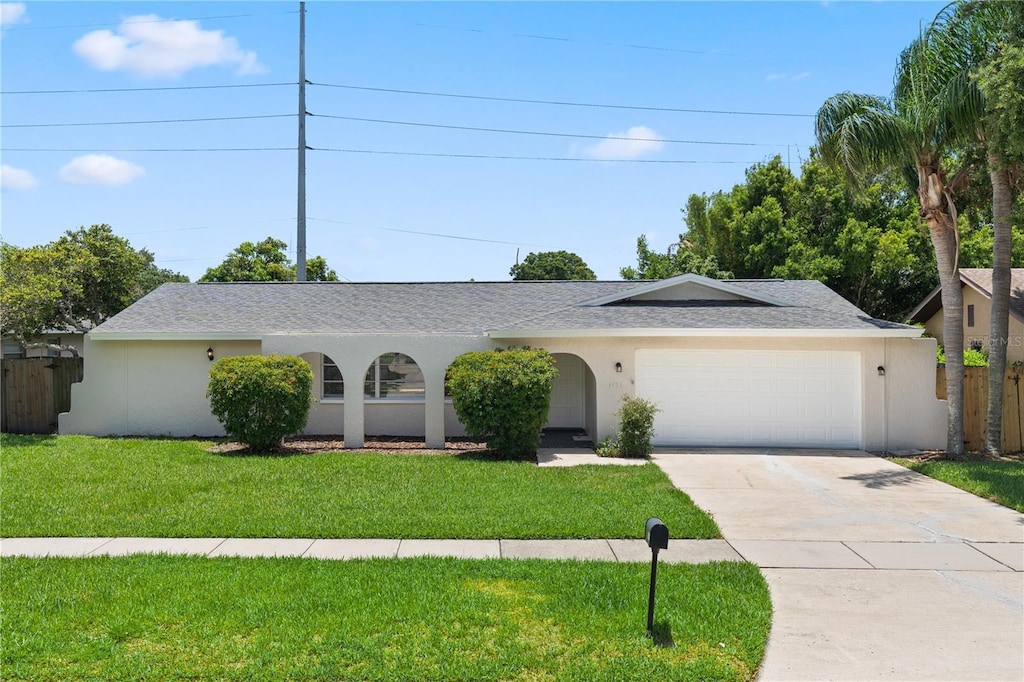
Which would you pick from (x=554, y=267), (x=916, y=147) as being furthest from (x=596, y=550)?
(x=554, y=267)

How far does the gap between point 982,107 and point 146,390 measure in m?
17.5

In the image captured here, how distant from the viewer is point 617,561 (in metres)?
7.12

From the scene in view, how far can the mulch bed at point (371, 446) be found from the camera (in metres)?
14.3

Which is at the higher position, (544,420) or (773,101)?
(773,101)

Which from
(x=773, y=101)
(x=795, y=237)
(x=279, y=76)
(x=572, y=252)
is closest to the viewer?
(x=773, y=101)

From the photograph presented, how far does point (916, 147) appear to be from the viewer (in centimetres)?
1323

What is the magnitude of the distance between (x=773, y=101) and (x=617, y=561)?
58.2 feet

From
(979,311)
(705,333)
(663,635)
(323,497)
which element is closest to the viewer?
(663,635)

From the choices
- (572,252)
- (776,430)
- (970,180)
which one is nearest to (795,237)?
(970,180)

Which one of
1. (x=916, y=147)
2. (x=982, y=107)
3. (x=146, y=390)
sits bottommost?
(x=146, y=390)

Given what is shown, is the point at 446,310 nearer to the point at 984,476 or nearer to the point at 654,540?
the point at 984,476

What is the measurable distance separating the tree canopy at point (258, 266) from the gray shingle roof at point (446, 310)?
86.7 ft

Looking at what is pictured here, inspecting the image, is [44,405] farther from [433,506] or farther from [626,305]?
[626,305]

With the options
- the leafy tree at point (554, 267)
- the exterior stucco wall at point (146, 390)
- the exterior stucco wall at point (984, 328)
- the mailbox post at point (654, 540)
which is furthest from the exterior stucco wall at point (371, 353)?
the leafy tree at point (554, 267)
